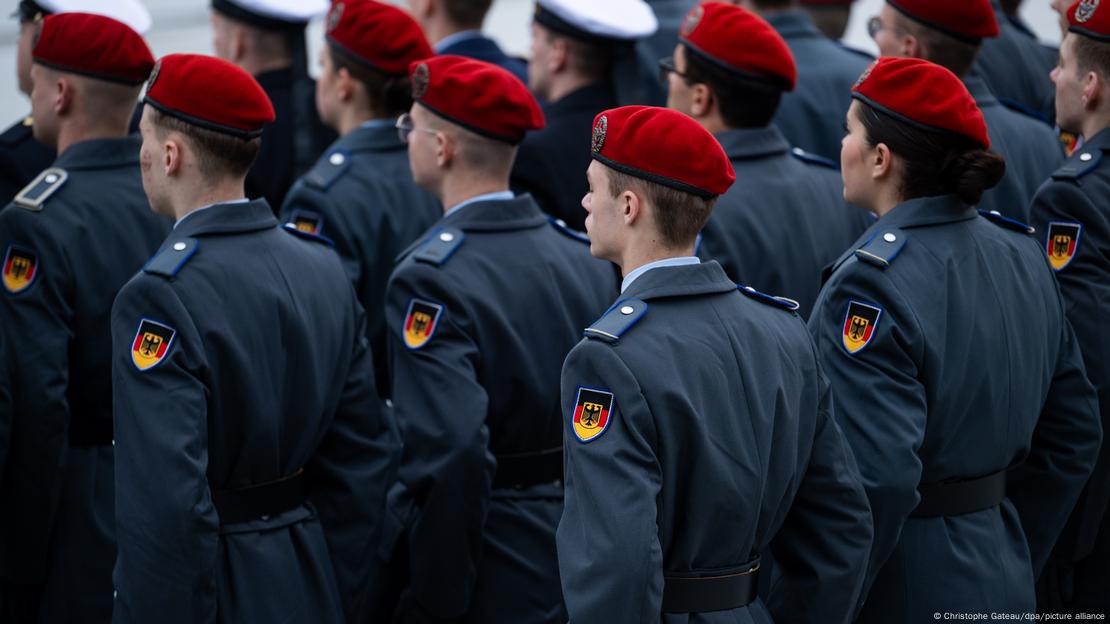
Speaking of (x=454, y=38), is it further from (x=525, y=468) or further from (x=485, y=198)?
(x=525, y=468)

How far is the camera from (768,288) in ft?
13.0

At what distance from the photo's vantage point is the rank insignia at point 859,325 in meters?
2.90

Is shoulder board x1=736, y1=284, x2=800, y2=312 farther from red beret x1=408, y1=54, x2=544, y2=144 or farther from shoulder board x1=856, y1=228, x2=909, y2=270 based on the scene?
red beret x1=408, y1=54, x2=544, y2=144

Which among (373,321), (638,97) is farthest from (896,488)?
(638,97)

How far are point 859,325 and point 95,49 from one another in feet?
6.97

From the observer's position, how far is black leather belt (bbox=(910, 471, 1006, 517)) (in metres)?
3.04

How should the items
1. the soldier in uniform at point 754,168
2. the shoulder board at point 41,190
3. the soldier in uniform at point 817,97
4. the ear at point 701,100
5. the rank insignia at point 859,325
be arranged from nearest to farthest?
the rank insignia at point 859,325 → the shoulder board at point 41,190 → the soldier in uniform at point 754,168 → the ear at point 701,100 → the soldier in uniform at point 817,97

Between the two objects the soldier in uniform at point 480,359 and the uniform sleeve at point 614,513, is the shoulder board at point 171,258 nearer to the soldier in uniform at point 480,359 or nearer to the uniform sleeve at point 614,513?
the soldier in uniform at point 480,359

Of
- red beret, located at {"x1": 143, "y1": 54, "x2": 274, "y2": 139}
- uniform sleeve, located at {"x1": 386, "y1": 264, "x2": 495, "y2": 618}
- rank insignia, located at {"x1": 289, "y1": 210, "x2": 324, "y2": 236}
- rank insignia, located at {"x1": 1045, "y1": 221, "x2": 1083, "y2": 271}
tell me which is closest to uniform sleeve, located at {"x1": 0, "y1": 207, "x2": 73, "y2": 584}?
red beret, located at {"x1": 143, "y1": 54, "x2": 274, "y2": 139}

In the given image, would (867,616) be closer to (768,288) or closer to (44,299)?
(768,288)

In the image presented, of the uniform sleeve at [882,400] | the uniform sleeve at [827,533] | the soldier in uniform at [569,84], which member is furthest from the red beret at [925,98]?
the soldier in uniform at [569,84]

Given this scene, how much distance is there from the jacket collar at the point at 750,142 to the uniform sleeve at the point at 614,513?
170cm

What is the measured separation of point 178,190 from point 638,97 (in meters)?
2.10

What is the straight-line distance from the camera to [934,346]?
2893mm
